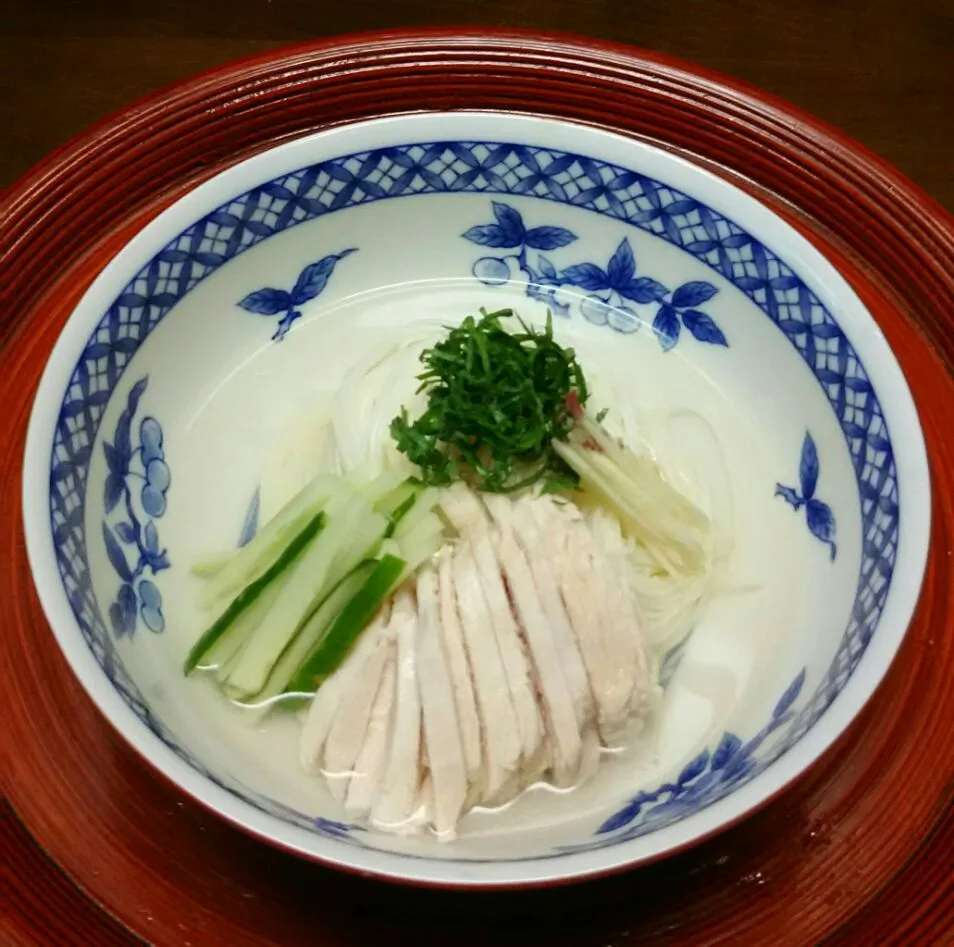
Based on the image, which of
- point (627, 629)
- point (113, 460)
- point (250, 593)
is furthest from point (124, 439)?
point (627, 629)

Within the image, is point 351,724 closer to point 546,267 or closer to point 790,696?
point 790,696

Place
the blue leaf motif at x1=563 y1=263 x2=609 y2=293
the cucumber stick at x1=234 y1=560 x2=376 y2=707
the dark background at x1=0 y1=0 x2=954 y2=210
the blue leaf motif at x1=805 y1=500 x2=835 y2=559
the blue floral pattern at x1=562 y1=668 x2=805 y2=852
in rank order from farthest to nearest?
1. the dark background at x1=0 y1=0 x2=954 y2=210
2. the blue leaf motif at x1=563 y1=263 x2=609 y2=293
3. the blue leaf motif at x1=805 y1=500 x2=835 y2=559
4. the cucumber stick at x1=234 y1=560 x2=376 y2=707
5. the blue floral pattern at x1=562 y1=668 x2=805 y2=852

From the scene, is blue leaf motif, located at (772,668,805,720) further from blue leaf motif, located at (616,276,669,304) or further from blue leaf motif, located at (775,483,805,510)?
blue leaf motif, located at (616,276,669,304)

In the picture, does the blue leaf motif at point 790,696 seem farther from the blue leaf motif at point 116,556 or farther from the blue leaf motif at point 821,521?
the blue leaf motif at point 116,556

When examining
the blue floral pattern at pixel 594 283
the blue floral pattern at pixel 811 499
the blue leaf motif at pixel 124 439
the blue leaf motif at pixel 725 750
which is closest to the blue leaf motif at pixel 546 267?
the blue floral pattern at pixel 594 283

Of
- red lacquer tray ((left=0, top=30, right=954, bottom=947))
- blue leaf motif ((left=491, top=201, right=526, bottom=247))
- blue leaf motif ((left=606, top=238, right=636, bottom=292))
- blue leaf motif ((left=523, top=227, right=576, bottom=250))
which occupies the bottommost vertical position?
red lacquer tray ((left=0, top=30, right=954, bottom=947))

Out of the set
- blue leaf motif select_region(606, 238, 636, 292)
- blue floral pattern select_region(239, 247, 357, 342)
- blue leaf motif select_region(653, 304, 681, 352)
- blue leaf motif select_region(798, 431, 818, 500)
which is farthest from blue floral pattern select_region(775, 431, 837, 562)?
blue floral pattern select_region(239, 247, 357, 342)
